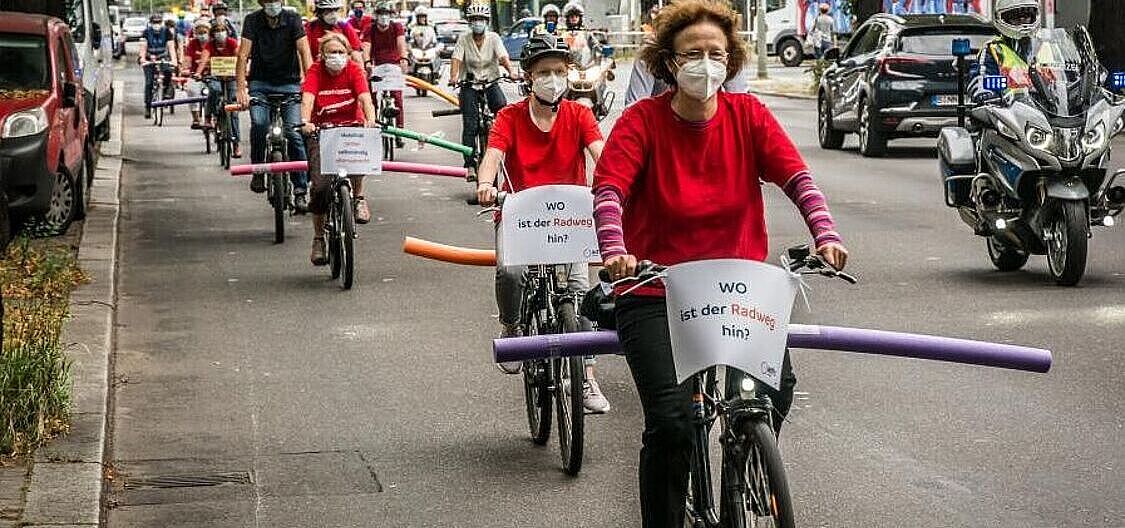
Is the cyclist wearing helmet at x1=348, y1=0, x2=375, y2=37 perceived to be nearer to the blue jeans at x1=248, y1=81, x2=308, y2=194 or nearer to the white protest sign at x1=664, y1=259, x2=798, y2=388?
the blue jeans at x1=248, y1=81, x2=308, y2=194

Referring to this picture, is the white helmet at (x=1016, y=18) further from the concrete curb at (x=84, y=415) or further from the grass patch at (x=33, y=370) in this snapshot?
the grass patch at (x=33, y=370)

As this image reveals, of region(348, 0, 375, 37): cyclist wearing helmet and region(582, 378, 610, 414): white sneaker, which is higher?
region(348, 0, 375, 37): cyclist wearing helmet

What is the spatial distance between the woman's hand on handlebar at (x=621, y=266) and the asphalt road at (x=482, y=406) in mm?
1713

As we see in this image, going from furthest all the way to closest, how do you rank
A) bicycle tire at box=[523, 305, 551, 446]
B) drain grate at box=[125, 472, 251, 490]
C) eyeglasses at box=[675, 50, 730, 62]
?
1. bicycle tire at box=[523, 305, 551, 446]
2. drain grate at box=[125, 472, 251, 490]
3. eyeglasses at box=[675, 50, 730, 62]

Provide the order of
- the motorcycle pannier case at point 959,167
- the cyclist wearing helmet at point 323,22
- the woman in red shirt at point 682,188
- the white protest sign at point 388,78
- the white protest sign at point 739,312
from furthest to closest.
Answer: the white protest sign at point 388,78, the cyclist wearing helmet at point 323,22, the motorcycle pannier case at point 959,167, the woman in red shirt at point 682,188, the white protest sign at point 739,312

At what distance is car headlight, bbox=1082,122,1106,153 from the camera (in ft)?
A: 40.4

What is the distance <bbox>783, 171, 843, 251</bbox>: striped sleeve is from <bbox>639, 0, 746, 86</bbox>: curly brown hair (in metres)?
0.35

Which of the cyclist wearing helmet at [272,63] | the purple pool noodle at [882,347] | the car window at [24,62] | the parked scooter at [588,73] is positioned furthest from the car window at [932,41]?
the purple pool noodle at [882,347]

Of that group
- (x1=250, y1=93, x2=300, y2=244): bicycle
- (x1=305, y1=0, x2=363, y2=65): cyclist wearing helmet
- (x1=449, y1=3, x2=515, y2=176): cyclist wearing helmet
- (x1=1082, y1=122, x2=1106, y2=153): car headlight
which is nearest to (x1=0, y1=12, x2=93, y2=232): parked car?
(x1=250, y1=93, x2=300, y2=244): bicycle

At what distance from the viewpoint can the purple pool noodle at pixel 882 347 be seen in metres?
5.27

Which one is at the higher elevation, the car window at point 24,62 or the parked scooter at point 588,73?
the car window at point 24,62

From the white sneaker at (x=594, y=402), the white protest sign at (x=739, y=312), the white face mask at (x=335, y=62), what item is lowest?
the white sneaker at (x=594, y=402)

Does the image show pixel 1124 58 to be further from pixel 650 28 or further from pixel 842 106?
pixel 650 28

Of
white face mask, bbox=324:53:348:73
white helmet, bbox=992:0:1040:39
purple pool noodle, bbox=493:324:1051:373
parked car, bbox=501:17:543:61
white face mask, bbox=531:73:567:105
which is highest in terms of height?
white helmet, bbox=992:0:1040:39
